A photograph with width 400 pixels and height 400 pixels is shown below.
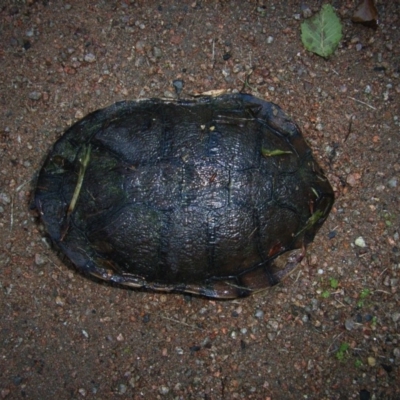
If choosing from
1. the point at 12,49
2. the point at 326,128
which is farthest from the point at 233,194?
the point at 12,49

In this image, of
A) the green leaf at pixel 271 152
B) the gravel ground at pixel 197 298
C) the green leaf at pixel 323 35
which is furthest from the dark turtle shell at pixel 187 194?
the green leaf at pixel 323 35

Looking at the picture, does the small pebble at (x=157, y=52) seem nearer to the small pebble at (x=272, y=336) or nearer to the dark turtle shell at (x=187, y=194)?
the dark turtle shell at (x=187, y=194)

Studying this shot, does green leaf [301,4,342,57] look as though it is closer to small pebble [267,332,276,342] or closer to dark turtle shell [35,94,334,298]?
dark turtle shell [35,94,334,298]

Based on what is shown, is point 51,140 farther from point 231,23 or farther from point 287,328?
point 287,328

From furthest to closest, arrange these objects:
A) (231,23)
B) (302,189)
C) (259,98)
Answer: (231,23)
(259,98)
(302,189)

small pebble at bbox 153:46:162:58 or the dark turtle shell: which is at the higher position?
small pebble at bbox 153:46:162:58

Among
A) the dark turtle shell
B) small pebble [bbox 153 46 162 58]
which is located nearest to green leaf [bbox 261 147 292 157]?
the dark turtle shell
